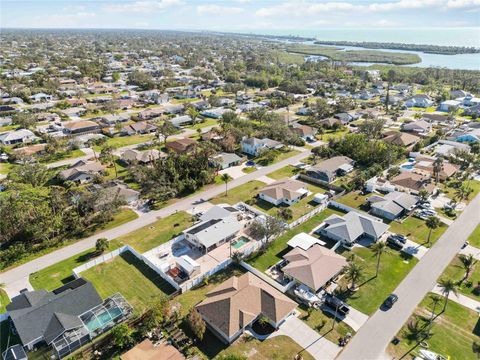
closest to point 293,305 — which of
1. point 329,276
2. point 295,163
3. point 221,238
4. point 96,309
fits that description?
point 329,276

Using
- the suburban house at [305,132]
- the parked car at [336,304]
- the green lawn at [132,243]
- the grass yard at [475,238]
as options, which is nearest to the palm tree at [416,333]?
the parked car at [336,304]

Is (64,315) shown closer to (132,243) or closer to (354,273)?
(132,243)

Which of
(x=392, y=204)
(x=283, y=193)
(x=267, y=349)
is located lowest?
(x=267, y=349)

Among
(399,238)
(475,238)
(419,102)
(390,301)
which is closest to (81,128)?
(399,238)

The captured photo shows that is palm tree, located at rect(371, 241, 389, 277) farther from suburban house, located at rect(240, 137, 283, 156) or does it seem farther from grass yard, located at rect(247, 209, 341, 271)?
suburban house, located at rect(240, 137, 283, 156)

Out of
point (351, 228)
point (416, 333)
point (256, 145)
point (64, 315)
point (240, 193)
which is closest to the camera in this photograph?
point (416, 333)

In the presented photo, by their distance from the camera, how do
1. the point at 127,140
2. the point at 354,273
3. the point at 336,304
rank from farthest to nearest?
1. the point at 127,140
2. the point at 354,273
3. the point at 336,304

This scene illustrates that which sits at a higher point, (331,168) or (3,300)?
(331,168)
